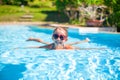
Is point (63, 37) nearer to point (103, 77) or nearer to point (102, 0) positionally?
point (103, 77)

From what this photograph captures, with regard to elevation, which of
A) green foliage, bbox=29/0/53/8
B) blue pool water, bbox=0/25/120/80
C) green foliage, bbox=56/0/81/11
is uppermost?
green foliage, bbox=56/0/81/11

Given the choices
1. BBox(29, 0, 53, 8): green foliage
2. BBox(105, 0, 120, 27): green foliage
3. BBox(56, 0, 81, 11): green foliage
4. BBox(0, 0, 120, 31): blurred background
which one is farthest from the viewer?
BBox(29, 0, 53, 8): green foliage

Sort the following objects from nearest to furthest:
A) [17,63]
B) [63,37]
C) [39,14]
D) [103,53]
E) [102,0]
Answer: [17,63]
[63,37]
[103,53]
[102,0]
[39,14]

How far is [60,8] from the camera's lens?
32125 mm

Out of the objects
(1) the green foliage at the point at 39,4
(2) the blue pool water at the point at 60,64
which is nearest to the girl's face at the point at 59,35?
(2) the blue pool water at the point at 60,64

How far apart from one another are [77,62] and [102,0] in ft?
51.5

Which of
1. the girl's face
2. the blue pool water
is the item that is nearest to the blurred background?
the blue pool water

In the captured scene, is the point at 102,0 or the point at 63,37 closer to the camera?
the point at 63,37

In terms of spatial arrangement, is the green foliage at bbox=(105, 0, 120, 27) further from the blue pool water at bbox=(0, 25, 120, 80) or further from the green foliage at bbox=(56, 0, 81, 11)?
the blue pool water at bbox=(0, 25, 120, 80)

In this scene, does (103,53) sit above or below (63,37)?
below

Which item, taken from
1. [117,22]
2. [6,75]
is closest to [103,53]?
[6,75]

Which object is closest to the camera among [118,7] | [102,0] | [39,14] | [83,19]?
[118,7]

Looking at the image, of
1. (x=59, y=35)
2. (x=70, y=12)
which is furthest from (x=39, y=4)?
(x=59, y=35)

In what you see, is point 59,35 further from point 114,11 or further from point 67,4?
point 67,4
